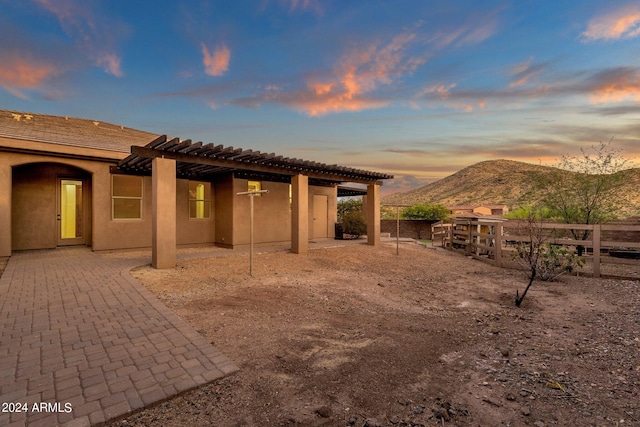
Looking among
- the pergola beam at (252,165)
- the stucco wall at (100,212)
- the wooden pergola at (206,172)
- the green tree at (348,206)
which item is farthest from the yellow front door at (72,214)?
the green tree at (348,206)

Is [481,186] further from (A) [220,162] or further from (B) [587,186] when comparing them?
(A) [220,162]

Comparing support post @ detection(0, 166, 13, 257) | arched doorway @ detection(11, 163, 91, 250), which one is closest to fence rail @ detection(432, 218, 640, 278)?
arched doorway @ detection(11, 163, 91, 250)

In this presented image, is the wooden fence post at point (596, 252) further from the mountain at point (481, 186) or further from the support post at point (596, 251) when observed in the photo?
the mountain at point (481, 186)

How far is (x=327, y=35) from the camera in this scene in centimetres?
1141

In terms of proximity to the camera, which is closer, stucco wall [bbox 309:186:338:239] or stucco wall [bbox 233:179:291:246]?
stucco wall [bbox 233:179:291:246]

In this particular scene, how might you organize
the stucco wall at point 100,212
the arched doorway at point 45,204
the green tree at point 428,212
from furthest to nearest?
the green tree at point 428,212 → the arched doorway at point 45,204 → the stucco wall at point 100,212

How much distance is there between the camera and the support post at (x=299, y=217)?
10.6 metres

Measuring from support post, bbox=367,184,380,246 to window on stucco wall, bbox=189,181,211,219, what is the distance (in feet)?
23.9

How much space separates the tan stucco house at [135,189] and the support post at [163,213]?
2 cm

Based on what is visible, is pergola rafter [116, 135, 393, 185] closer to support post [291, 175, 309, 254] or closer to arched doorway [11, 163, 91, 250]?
support post [291, 175, 309, 254]

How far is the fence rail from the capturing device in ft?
27.4

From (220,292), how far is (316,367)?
332 centimetres

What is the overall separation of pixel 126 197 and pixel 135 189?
1.49 feet

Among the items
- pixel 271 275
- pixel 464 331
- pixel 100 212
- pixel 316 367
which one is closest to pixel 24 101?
pixel 100 212
